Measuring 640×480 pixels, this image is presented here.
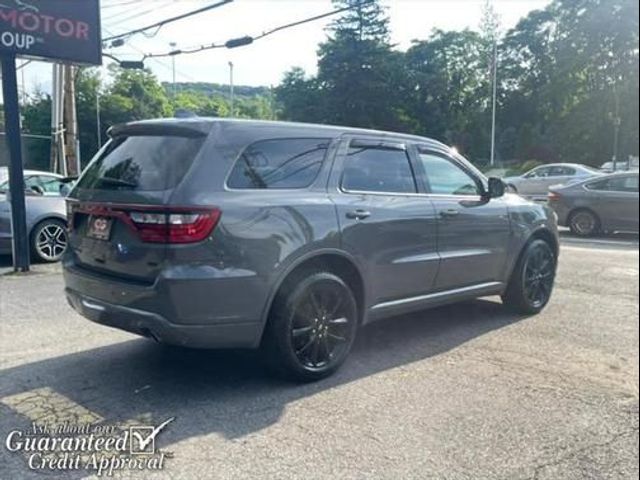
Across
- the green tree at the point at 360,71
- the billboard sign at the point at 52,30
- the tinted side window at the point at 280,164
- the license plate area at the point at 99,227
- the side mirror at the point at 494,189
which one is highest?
the billboard sign at the point at 52,30

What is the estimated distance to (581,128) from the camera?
279 cm

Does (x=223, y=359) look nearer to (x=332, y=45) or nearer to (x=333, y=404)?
(x=333, y=404)

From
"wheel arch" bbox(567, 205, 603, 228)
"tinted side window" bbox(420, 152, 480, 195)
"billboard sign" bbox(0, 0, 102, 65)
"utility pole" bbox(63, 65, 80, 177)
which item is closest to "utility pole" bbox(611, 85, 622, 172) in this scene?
"tinted side window" bbox(420, 152, 480, 195)

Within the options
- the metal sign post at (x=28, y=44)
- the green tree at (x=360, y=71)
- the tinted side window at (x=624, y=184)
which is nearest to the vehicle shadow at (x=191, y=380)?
the tinted side window at (x=624, y=184)

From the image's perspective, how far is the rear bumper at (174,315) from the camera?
3.27m

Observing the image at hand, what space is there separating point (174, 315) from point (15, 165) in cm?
447

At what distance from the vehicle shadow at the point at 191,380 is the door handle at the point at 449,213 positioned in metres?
1.02

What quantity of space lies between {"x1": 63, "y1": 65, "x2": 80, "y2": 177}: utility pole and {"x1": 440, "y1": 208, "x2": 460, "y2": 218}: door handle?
6735 mm

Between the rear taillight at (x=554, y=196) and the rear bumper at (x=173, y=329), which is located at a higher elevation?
the rear taillight at (x=554, y=196)

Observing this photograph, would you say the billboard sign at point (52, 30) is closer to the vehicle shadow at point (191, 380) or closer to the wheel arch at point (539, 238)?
the vehicle shadow at point (191, 380)

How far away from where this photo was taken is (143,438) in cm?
303

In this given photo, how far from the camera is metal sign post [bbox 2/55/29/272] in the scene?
6.05 metres

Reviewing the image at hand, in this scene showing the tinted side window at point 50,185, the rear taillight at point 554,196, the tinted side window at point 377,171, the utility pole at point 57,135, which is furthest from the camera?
the rear taillight at point 554,196

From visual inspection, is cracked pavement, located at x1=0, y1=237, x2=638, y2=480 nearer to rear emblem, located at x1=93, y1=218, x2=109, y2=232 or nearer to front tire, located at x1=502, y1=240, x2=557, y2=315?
front tire, located at x1=502, y1=240, x2=557, y2=315
